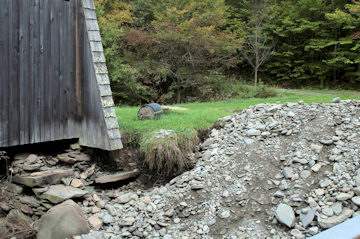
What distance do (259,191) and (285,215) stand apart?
668 mm

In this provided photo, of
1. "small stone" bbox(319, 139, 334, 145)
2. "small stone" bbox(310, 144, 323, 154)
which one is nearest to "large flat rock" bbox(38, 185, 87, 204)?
"small stone" bbox(310, 144, 323, 154)

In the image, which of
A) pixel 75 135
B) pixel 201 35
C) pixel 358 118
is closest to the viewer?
pixel 75 135

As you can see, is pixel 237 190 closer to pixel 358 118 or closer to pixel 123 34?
pixel 358 118

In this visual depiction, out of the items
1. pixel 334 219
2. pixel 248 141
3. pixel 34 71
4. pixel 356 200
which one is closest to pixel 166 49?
pixel 248 141

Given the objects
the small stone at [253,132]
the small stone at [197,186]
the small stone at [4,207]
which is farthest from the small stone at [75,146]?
the small stone at [253,132]

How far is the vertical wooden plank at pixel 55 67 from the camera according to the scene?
4918 millimetres

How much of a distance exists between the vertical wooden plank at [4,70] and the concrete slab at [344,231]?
468 centimetres

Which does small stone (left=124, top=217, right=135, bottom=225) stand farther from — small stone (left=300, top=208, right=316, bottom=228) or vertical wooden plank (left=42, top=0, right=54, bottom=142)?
small stone (left=300, top=208, right=316, bottom=228)

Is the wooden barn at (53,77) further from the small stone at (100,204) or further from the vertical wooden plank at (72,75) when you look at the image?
the small stone at (100,204)

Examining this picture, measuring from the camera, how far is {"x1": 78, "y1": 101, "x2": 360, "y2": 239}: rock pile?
4152 millimetres

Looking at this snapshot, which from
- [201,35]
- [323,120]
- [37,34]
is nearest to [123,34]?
[201,35]

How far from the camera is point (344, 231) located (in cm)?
96

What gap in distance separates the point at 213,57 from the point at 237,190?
9.16m

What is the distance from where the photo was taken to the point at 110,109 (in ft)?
16.0
